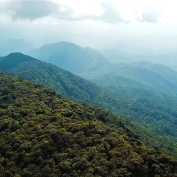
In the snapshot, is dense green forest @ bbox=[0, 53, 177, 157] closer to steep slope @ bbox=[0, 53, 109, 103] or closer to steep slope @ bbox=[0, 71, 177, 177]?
steep slope @ bbox=[0, 53, 109, 103]

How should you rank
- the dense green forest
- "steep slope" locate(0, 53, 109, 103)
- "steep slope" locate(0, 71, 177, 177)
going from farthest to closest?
"steep slope" locate(0, 53, 109, 103) → the dense green forest → "steep slope" locate(0, 71, 177, 177)

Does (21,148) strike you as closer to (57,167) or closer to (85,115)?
(57,167)

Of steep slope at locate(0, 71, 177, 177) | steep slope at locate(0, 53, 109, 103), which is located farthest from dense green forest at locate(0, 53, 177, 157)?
steep slope at locate(0, 71, 177, 177)

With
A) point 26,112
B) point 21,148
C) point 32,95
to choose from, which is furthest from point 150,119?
point 21,148

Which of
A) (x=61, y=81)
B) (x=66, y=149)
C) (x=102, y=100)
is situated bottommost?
(x=102, y=100)

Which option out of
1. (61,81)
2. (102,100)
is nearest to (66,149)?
(102,100)

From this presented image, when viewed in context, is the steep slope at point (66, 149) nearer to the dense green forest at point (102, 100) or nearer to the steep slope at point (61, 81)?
the dense green forest at point (102, 100)

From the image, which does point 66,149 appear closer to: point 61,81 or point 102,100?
point 102,100

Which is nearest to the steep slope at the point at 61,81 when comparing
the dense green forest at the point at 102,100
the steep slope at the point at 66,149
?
the dense green forest at the point at 102,100
